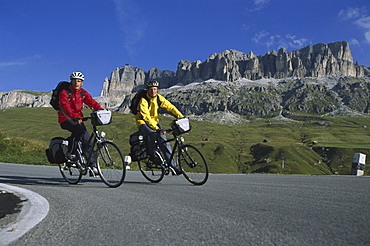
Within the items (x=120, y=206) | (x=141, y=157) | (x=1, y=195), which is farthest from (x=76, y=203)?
(x=141, y=157)

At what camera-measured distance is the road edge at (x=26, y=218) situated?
9.19 feet

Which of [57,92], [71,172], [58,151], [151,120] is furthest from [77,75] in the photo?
[71,172]

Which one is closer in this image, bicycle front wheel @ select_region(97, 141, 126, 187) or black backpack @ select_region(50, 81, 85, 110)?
bicycle front wheel @ select_region(97, 141, 126, 187)

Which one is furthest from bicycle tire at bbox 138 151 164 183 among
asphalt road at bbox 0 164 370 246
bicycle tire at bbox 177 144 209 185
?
asphalt road at bbox 0 164 370 246

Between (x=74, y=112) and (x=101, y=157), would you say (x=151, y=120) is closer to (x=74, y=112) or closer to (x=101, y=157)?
(x=101, y=157)

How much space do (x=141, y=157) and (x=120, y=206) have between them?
3.87 metres

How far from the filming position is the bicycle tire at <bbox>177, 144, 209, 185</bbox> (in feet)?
25.2

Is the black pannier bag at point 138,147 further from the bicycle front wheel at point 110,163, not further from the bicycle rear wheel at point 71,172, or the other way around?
the bicycle rear wheel at point 71,172

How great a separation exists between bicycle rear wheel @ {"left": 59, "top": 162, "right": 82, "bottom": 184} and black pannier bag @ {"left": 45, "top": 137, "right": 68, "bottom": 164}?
216mm

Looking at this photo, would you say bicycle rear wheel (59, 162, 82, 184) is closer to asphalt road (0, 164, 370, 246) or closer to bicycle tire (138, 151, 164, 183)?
bicycle tire (138, 151, 164, 183)

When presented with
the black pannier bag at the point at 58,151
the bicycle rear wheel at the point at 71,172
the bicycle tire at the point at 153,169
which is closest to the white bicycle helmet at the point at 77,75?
the black pannier bag at the point at 58,151

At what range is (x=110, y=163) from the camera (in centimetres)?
723

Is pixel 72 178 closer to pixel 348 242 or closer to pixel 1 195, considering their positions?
pixel 1 195

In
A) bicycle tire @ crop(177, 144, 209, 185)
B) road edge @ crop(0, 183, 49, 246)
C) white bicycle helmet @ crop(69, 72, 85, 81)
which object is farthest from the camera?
white bicycle helmet @ crop(69, 72, 85, 81)
